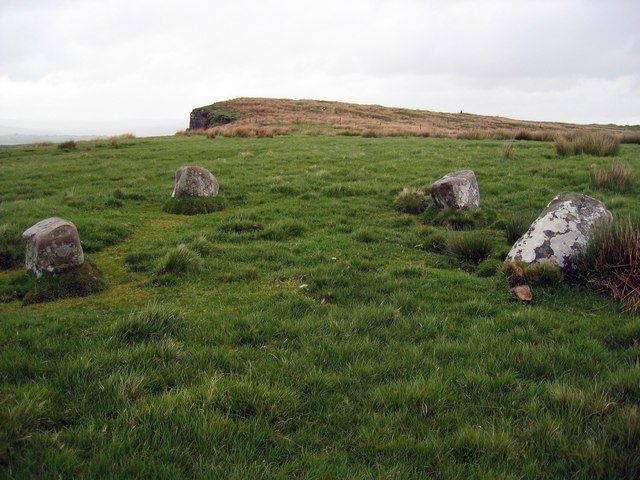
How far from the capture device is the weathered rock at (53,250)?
8351 millimetres

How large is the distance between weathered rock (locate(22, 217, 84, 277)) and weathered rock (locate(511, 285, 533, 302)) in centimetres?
810

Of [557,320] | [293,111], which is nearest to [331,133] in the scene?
[293,111]

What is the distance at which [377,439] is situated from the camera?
4.02 m

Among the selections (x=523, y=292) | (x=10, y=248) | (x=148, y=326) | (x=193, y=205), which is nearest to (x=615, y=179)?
(x=523, y=292)

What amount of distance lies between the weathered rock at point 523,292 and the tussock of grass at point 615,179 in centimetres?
993

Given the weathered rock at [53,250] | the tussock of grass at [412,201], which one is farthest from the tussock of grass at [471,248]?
the weathered rock at [53,250]

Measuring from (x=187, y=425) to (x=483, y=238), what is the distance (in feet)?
26.1

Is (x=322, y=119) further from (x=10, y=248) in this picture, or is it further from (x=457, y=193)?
(x=10, y=248)

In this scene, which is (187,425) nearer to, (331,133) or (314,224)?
(314,224)

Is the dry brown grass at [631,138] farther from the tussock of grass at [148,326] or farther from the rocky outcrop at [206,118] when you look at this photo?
the rocky outcrop at [206,118]

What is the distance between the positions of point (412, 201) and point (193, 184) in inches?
292

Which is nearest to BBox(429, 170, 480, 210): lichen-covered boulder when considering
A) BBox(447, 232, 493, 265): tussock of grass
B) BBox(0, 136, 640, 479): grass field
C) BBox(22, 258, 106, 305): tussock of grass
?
BBox(0, 136, 640, 479): grass field

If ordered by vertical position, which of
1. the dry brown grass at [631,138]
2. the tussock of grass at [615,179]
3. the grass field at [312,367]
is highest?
the dry brown grass at [631,138]

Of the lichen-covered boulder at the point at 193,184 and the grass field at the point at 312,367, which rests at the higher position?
the lichen-covered boulder at the point at 193,184
